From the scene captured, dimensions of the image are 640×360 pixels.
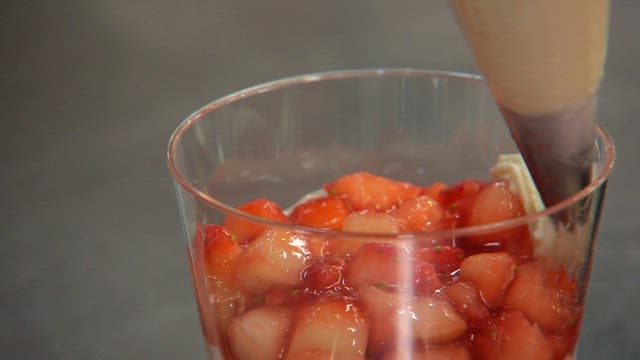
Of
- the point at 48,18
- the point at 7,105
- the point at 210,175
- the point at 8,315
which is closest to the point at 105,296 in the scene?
the point at 8,315

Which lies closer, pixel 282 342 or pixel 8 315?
pixel 282 342

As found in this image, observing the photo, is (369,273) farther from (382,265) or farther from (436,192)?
(436,192)

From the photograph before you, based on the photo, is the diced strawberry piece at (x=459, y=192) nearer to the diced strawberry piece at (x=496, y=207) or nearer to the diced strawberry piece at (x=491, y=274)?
the diced strawberry piece at (x=496, y=207)

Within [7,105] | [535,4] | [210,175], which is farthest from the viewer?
[7,105]

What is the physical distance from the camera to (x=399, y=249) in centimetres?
47

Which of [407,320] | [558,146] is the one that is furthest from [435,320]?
[558,146]

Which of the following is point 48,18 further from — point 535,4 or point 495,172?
point 535,4

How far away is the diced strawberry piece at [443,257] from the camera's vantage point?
0.47 meters

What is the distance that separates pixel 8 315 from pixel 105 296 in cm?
9

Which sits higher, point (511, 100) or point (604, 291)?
point (511, 100)

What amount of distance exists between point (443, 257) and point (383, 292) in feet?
0.12

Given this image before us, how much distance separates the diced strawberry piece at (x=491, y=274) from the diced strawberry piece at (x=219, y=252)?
→ 14cm

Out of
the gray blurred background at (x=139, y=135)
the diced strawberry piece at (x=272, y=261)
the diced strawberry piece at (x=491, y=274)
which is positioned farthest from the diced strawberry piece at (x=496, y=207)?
the gray blurred background at (x=139, y=135)

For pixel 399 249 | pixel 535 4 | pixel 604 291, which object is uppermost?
pixel 535 4
